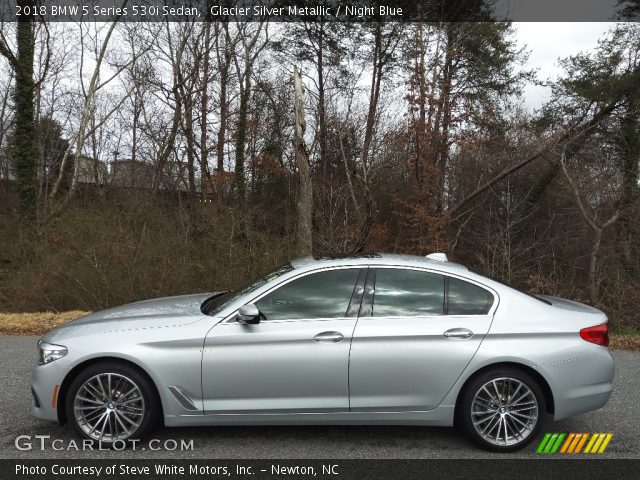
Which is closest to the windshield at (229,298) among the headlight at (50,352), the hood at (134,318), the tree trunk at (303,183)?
the hood at (134,318)

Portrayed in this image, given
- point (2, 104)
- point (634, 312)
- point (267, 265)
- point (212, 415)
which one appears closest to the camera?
point (212, 415)

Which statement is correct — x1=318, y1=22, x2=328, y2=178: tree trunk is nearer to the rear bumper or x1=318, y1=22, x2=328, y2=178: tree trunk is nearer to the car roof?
the car roof

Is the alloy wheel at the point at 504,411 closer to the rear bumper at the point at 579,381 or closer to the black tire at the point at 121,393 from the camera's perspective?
the rear bumper at the point at 579,381

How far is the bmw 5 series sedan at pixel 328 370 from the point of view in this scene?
152 inches

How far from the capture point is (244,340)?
3.90 meters

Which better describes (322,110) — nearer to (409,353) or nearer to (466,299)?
(466,299)

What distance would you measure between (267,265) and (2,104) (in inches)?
690

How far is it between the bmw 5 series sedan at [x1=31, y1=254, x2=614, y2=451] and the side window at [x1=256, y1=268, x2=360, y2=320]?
0.04 feet

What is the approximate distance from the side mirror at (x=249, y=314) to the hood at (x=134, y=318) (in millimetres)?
399

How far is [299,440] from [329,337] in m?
0.91

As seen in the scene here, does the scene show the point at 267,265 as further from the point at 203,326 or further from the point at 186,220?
the point at 203,326

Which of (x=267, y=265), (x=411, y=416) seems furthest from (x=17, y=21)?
(x=411, y=416)

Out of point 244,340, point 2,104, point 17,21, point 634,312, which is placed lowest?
point 634,312
